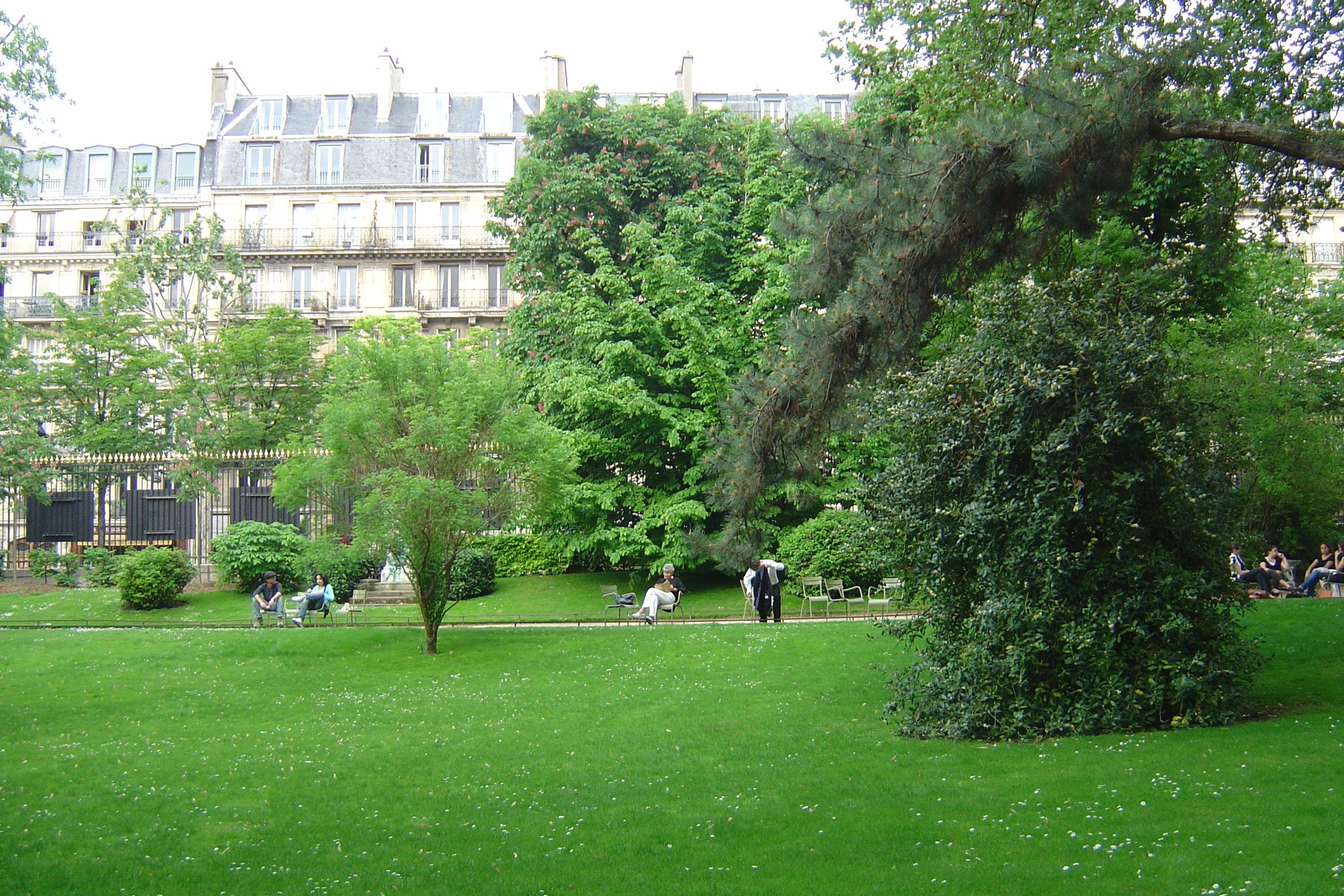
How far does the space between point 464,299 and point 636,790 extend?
4119 cm

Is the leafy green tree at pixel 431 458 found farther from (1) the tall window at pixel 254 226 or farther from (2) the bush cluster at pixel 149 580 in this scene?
(1) the tall window at pixel 254 226

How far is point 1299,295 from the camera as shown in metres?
35.0

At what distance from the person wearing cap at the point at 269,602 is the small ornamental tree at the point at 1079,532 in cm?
1499

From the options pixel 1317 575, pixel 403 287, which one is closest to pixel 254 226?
pixel 403 287

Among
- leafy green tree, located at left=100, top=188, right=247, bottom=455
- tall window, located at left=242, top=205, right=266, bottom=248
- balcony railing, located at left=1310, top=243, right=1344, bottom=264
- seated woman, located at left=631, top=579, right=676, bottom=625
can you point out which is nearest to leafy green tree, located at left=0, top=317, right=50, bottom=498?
leafy green tree, located at left=100, top=188, right=247, bottom=455

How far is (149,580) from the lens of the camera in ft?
82.2

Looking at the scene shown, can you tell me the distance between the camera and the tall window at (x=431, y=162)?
49.8 m

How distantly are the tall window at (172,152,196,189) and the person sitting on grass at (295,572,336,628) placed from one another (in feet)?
116

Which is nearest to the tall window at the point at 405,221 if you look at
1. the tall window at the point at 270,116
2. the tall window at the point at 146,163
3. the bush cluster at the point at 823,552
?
the tall window at the point at 270,116

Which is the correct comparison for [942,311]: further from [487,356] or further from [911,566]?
[487,356]

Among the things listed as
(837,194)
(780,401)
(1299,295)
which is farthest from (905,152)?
(1299,295)

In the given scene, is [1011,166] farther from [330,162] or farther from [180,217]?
[180,217]

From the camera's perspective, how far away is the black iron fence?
1166 inches

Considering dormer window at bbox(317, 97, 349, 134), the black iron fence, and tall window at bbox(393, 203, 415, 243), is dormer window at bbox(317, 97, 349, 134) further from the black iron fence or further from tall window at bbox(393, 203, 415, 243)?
the black iron fence
